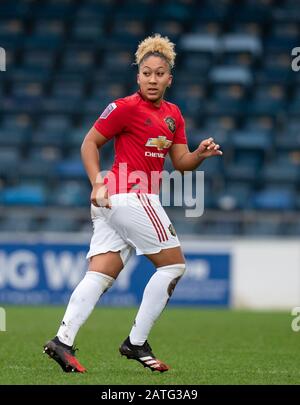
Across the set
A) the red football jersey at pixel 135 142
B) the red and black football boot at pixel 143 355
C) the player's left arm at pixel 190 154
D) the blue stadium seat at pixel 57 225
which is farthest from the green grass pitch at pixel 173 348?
the blue stadium seat at pixel 57 225

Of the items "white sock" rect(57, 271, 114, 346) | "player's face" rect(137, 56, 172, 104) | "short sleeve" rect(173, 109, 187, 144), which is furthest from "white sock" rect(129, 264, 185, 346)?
"player's face" rect(137, 56, 172, 104)

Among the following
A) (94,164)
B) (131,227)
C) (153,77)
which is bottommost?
(131,227)

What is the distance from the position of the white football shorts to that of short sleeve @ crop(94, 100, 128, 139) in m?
0.42

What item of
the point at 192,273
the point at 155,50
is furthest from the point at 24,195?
the point at 155,50

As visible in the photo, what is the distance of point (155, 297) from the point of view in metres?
6.89

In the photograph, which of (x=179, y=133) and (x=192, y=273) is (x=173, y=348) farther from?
(x=192, y=273)

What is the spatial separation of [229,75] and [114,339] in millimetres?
11394

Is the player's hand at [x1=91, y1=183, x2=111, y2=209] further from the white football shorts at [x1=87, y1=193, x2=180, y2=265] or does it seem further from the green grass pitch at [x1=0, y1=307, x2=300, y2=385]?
the green grass pitch at [x1=0, y1=307, x2=300, y2=385]

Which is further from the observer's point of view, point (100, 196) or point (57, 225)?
point (57, 225)

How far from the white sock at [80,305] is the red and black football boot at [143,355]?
39cm

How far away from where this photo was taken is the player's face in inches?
270

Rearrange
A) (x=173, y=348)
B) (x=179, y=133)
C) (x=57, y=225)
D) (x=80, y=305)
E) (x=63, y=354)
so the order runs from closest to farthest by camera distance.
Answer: (x=63, y=354), (x=80, y=305), (x=179, y=133), (x=173, y=348), (x=57, y=225)

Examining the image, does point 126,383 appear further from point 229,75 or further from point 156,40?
point 229,75

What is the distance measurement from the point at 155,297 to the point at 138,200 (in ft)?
2.03
